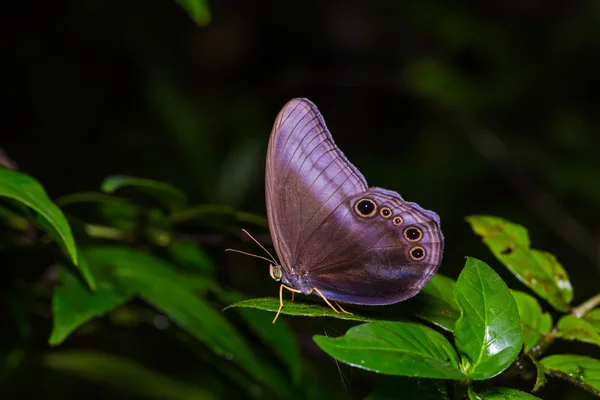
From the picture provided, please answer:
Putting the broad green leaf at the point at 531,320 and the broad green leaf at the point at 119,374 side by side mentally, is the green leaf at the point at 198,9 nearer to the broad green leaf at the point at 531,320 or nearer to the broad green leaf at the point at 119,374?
the broad green leaf at the point at 531,320

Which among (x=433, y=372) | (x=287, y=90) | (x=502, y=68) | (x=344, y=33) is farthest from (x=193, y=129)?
(x=433, y=372)

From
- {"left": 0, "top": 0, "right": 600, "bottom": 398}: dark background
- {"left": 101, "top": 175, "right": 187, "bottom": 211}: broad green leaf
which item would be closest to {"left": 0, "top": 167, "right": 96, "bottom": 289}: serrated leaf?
{"left": 101, "top": 175, "right": 187, "bottom": 211}: broad green leaf

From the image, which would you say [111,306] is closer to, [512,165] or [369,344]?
[369,344]

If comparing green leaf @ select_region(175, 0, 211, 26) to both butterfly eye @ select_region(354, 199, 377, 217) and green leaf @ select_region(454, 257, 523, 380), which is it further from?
green leaf @ select_region(454, 257, 523, 380)

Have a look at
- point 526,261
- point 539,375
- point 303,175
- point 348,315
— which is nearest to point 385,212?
point 303,175

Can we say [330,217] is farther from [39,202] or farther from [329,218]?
[39,202]

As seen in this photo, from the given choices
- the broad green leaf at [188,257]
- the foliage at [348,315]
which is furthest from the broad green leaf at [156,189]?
the broad green leaf at [188,257]
